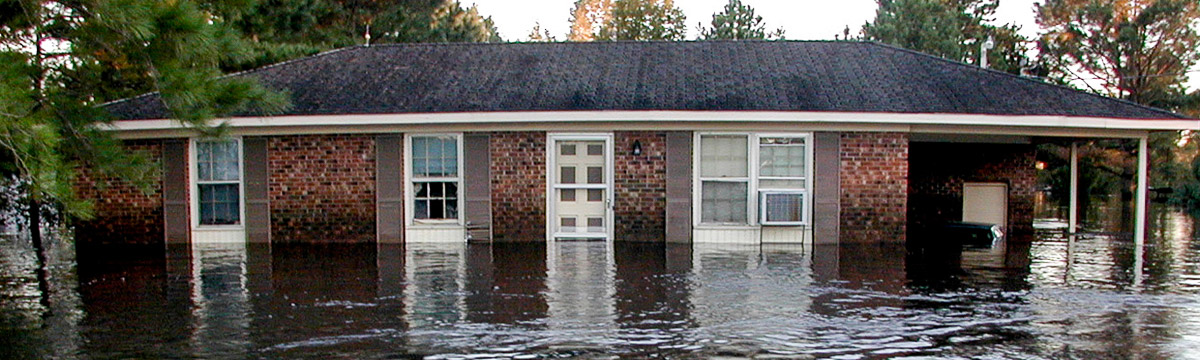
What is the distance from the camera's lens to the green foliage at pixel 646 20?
4959cm

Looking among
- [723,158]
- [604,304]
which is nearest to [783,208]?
[723,158]

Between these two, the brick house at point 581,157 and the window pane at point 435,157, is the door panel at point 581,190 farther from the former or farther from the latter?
the window pane at point 435,157

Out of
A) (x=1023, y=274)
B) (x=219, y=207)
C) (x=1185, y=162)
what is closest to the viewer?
(x=1023, y=274)

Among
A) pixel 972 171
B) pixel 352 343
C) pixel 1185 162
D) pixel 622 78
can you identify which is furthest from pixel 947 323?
pixel 1185 162

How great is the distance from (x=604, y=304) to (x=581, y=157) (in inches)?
234

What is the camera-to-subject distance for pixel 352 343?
6770 millimetres

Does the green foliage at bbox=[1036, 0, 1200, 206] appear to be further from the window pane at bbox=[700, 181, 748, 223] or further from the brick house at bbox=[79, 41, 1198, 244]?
the window pane at bbox=[700, 181, 748, 223]

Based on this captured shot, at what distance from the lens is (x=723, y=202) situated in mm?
14125

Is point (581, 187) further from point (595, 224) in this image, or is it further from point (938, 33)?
point (938, 33)

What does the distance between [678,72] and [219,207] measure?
24.7 feet

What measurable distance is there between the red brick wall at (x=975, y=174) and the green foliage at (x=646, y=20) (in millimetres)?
33065

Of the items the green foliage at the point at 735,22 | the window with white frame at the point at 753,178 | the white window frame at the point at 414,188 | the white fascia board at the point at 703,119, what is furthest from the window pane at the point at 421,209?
the green foliage at the point at 735,22

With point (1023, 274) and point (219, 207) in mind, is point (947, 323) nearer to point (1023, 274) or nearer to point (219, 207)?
point (1023, 274)

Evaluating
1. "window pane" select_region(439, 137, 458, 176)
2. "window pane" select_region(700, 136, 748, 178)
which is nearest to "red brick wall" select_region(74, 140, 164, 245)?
"window pane" select_region(439, 137, 458, 176)
